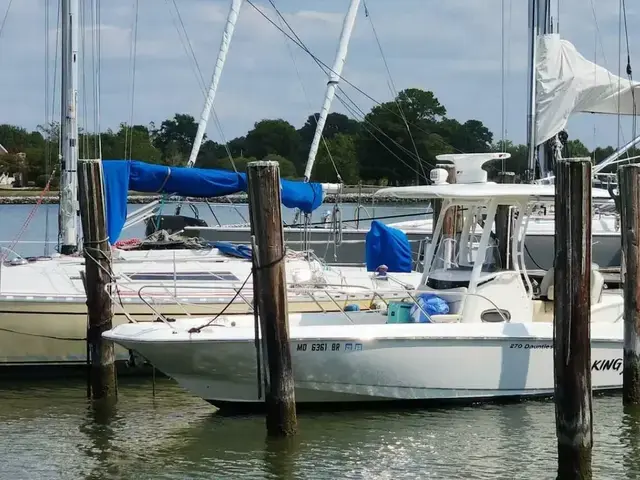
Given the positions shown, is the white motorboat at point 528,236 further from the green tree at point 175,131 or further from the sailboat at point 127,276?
the green tree at point 175,131

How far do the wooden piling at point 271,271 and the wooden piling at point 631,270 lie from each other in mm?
4456

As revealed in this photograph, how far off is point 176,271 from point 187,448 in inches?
221

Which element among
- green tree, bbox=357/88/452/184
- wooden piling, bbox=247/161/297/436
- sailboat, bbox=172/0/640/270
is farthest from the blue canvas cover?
green tree, bbox=357/88/452/184

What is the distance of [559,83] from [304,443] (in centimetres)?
1178

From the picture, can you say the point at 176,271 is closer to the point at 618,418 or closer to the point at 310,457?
the point at 310,457

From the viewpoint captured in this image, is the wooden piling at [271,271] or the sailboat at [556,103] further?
the sailboat at [556,103]

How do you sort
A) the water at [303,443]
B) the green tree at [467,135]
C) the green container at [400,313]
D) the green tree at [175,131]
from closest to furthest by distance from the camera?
the water at [303,443], the green container at [400,313], the green tree at [467,135], the green tree at [175,131]

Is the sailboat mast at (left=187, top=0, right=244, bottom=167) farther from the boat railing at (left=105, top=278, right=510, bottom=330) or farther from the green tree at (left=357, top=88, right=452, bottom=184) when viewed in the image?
the green tree at (left=357, top=88, right=452, bottom=184)

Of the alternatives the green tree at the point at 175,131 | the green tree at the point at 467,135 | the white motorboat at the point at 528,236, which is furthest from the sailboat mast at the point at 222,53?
the green tree at the point at 175,131

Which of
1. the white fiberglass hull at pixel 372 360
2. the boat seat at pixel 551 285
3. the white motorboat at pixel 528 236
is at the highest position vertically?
the white motorboat at pixel 528 236

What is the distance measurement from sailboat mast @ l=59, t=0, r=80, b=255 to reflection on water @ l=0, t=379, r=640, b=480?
514 cm

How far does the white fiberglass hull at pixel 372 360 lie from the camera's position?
542 inches

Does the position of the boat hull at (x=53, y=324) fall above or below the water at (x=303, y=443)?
above

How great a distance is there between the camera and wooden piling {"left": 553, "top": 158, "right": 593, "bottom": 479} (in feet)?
37.5
